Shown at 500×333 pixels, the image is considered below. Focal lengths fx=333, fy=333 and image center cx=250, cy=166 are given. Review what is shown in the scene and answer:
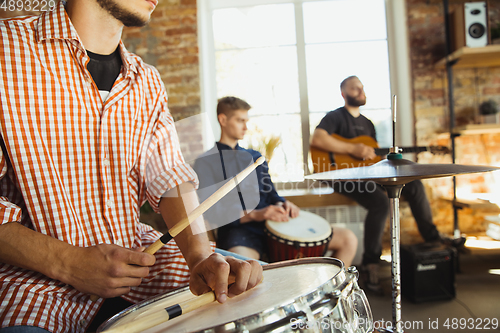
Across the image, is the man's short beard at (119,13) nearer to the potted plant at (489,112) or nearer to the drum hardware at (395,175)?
the drum hardware at (395,175)

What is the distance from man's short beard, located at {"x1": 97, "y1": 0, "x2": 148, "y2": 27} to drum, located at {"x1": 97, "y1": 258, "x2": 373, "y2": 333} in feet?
2.22

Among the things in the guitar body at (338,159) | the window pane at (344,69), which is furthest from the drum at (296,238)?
the window pane at (344,69)

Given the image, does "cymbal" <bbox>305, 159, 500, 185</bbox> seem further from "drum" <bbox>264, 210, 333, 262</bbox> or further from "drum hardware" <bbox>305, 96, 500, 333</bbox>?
"drum" <bbox>264, 210, 333, 262</bbox>

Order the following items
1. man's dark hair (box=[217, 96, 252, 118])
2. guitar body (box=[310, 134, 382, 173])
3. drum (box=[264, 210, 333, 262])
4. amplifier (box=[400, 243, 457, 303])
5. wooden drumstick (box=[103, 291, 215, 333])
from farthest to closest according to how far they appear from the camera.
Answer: guitar body (box=[310, 134, 382, 173]), man's dark hair (box=[217, 96, 252, 118]), amplifier (box=[400, 243, 457, 303]), drum (box=[264, 210, 333, 262]), wooden drumstick (box=[103, 291, 215, 333])

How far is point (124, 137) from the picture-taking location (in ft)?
2.64

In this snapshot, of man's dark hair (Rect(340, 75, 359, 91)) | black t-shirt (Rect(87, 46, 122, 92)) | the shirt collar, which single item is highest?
man's dark hair (Rect(340, 75, 359, 91))

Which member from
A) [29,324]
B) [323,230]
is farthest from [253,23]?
[29,324]

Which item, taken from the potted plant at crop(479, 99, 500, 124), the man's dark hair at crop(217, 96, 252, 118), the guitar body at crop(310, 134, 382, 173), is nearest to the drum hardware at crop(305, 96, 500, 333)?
the man's dark hair at crop(217, 96, 252, 118)

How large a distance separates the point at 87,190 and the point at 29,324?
0.94 ft

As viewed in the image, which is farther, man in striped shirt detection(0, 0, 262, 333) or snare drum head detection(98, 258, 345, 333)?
man in striped shirt detection(0, 0, 262, 333)

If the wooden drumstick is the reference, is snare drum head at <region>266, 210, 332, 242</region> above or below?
below

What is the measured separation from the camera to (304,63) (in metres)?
2.90

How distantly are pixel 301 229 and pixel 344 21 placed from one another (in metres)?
2.03

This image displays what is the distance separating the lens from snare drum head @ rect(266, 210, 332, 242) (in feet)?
5.71
